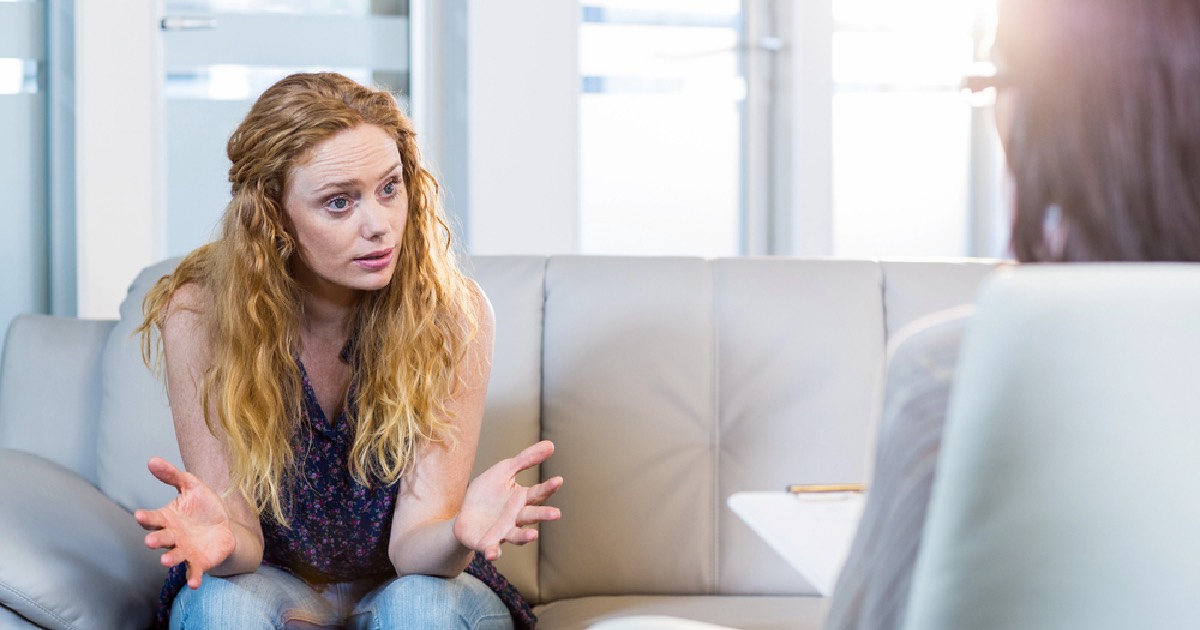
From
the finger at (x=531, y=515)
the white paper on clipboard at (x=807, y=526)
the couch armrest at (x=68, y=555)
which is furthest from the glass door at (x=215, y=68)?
the white paper on clipboard at (x=807, y=526)

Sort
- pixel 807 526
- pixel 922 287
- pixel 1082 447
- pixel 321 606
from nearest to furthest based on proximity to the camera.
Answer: pixel 1082 447
pixel 807 526
pixel 321 606
pixel 922 287

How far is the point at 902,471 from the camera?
50cm

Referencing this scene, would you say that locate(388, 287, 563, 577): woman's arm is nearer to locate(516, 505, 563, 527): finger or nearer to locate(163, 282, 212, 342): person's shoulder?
locate(516, 505, 563, 527): finger

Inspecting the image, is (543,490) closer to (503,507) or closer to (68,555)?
(503,507)

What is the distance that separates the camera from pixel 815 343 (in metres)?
1.81

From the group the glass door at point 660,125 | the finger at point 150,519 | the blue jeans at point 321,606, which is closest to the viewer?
the finger at point 150,519

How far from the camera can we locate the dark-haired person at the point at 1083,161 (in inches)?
19.5

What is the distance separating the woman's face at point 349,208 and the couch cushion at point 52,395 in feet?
1.91

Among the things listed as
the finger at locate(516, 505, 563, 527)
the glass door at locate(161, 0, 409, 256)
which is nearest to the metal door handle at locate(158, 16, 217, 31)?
the glass door at locate(161, 0, 409, 256)

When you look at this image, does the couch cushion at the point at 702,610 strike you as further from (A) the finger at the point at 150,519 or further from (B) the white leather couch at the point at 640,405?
(A) the finger at the point at 150,519

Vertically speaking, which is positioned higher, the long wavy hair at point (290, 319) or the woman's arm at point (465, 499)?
the long wavy hair at point (290, 319)

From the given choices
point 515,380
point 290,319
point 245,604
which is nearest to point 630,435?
point 515,380

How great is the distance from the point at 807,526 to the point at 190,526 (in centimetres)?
71

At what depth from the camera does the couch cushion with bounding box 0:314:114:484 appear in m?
1.80
